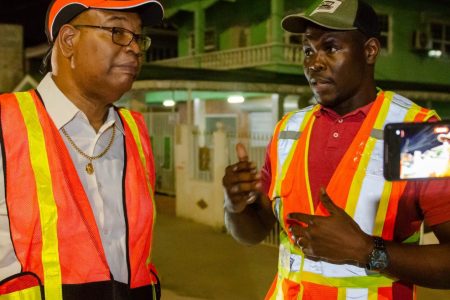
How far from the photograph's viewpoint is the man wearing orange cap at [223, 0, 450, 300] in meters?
1.73

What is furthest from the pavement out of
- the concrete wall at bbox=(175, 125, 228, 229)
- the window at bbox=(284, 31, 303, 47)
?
the window at bbox=(284, 31, 303, 47)

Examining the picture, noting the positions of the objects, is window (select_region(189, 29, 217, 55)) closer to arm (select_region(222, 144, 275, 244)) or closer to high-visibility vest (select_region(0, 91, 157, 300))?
arm (select_region(222, 144, 275, 244))

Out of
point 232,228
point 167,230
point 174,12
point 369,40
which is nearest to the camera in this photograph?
point 369,40

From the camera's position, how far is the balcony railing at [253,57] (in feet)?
49.3

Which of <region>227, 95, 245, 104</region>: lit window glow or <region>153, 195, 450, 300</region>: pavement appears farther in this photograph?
<region>227, 95, 245, 104</region>: lit window glow

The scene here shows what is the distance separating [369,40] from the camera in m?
2.10

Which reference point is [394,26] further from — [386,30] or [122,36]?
[122,36]

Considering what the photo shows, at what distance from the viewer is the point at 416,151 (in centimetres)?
144

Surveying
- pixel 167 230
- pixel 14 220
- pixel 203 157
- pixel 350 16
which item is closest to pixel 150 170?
pixel 14 220

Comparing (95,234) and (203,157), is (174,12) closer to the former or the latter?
(203,157)

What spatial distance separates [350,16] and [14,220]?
1355mm

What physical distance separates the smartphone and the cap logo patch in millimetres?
739

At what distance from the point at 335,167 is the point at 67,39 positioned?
107cm

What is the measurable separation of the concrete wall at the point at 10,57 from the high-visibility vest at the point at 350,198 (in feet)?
34.9
